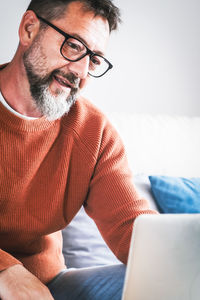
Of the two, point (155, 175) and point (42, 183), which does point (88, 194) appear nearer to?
point (42, 183)

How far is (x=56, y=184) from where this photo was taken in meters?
1.18

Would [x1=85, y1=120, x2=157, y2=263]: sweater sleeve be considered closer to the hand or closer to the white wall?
the hand

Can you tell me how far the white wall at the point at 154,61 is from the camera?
2.03m

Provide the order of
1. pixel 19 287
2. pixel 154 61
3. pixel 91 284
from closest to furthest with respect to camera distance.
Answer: pixel 19 287 < pixel 91 284 < pixel 154 61

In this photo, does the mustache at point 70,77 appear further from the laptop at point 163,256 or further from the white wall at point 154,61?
the white wall at point 154,61

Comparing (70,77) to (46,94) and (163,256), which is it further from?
(163,256)

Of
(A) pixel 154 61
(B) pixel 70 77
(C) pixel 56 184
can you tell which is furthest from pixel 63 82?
(A) pixel 154 61

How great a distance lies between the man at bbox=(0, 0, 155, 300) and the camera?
3.67 ft

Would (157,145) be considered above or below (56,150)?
below

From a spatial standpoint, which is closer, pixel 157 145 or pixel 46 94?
pixel 46 94

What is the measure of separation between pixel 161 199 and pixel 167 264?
0.98m

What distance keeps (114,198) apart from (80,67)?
0.40m

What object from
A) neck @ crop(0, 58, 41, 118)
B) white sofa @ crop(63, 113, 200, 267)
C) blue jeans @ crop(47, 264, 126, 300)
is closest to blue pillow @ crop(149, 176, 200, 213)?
white sofa @ crop(63, 113, 200, 267)

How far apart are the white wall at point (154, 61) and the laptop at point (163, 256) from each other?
4.72ft
